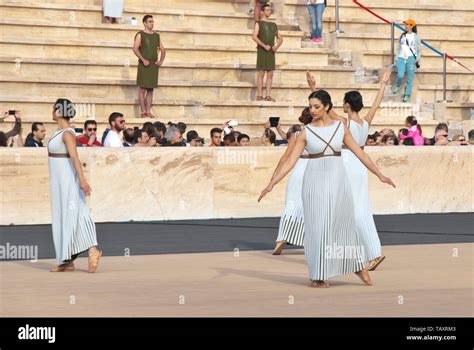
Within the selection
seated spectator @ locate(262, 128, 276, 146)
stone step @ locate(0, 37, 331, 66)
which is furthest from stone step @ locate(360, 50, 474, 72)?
seated spectator @ locate(262, 128, 276, 146)

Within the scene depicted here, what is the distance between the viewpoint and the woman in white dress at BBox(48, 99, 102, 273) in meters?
16.0

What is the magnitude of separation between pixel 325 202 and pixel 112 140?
29.5 ft

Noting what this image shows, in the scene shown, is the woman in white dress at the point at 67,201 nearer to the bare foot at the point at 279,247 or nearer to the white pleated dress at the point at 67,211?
the white pleated dress at the point at 67,211

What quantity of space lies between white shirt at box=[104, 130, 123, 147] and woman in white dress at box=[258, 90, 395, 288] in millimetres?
8715

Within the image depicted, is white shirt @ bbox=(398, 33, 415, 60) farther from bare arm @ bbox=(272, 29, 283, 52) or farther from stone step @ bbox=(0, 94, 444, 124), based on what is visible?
bare arm @ bbox=(272, 29, 283, 52)

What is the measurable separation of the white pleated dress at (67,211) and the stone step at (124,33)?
13.6 metres

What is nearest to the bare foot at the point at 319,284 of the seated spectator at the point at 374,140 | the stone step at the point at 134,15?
the seated spectator at the point at 374,140

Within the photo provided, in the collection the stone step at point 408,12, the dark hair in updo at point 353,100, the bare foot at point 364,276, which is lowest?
the bare foot at point 364,276

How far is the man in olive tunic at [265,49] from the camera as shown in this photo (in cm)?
2916

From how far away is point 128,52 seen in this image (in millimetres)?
30375

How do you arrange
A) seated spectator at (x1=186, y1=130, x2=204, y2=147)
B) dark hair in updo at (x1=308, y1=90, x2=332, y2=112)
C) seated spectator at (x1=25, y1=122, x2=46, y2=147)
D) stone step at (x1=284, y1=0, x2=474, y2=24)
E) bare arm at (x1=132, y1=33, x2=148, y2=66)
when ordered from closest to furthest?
dark hair in updo at (x1=308, y1=90, x2=332, y2=112) → seated spectator at (x1=25, y1=122, x2=46, y2=147) → seated spectator at (x1=186, y1=130, x2=204, y2=147) → bare arm at (x1=132, y1=33, x2=148, y2=66) → stone step at (x1=284, y1=0, x2=474, y2=24)

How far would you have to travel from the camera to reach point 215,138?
79.5ft
